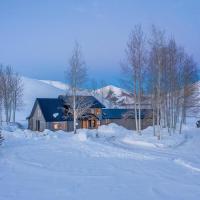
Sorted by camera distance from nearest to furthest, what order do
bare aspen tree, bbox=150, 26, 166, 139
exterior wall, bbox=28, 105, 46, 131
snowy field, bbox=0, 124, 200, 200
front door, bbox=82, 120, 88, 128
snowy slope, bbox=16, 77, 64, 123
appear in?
snowy field, bbox=0, 124, 200, 200, bare aspen tree, bbox=150, 26, 166, 139, exterior wall, bbox=28, 105, 46, 131, front door, bbox=82, 120, 88, 128, snowy slope, bbox=16, 77, 64, 123

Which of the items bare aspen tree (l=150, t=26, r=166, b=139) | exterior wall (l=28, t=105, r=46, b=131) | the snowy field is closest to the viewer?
the snowy field

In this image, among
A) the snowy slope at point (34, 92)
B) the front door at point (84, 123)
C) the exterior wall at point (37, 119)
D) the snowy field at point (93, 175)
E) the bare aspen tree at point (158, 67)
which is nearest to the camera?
the snowy field at point (93, 175)

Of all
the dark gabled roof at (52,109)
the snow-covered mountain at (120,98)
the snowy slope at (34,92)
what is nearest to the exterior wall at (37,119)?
the dark gabled roof at (52,109)

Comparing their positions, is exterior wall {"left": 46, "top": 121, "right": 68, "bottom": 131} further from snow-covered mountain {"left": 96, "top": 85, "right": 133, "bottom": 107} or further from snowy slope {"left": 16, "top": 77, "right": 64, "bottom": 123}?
snowy slope {"left": 16, "top": 77, "right": 64, "bottom": 123}

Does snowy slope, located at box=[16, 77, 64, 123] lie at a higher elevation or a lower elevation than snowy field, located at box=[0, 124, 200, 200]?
higher

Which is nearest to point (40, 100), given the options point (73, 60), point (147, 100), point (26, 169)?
point (73, 60)

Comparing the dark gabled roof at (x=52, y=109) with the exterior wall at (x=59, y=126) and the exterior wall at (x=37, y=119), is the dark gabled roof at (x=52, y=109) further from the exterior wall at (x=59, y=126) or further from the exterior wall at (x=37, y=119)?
the exterior wall at (x=37, y=119)

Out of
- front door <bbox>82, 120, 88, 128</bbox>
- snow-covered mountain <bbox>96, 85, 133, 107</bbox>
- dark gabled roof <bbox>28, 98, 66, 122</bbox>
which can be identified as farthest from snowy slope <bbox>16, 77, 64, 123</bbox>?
front door <bbox>82, 120, 88, 128</bbox>

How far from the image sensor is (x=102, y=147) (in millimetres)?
18578

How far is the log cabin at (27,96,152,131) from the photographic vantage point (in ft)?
120

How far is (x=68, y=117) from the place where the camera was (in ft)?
121

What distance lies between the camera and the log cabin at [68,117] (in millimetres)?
36594

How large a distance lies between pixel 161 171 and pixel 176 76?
18161mm

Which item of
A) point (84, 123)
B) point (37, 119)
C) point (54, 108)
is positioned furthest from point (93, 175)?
point (37, 119)
